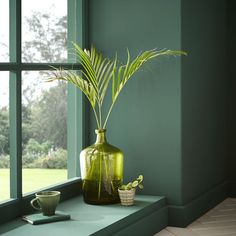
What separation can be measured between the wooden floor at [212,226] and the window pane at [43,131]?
3.04ft

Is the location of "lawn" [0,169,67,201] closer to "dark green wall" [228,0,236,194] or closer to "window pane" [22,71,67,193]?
"window pane" [22,71,67,193]

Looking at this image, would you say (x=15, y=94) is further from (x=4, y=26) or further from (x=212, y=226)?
(x=212, y=226)

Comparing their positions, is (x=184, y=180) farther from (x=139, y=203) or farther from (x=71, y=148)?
(x=71, y=148)

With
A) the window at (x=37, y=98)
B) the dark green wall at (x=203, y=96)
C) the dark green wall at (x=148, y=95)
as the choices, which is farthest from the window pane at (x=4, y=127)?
the dark green wall at (x=203, y=96)

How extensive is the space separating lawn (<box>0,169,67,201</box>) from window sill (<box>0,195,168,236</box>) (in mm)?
223

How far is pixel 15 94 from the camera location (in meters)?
3.99

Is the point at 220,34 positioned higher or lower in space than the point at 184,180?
higher

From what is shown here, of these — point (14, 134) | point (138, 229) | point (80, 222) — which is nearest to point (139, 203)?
point (138, 229)

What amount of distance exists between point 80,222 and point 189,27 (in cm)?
180

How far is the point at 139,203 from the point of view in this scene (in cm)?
442

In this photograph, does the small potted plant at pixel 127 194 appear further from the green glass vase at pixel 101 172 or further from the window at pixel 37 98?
the window at pixel 37 98

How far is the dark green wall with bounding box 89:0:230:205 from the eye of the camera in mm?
4609

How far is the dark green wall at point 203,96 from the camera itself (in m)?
4.72

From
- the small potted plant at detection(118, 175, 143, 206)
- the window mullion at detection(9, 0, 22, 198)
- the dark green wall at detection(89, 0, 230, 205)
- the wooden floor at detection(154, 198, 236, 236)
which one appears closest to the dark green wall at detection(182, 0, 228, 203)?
the dark green wall at detection(89, 0, 230, 205)
